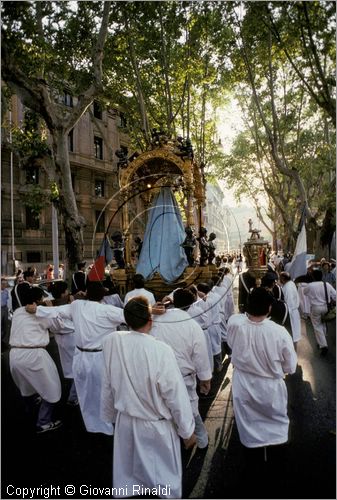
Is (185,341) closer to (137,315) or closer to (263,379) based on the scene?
(263,379)

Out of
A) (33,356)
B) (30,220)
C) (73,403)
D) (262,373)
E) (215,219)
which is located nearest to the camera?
(262,373)

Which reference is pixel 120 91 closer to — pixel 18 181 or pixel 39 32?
pixel 39 32

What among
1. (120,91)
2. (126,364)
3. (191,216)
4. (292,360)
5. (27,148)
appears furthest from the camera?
(120,91)

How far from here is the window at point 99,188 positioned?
32719mm

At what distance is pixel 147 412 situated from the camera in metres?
3.09

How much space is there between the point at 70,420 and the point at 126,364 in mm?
3102

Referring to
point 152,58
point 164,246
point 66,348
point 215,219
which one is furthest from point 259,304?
point 152,58

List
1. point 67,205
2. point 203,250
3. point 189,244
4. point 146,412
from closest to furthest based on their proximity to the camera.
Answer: point 146,412 < point 189,244 < point 203,250 < point 67,205

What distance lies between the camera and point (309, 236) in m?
16.6

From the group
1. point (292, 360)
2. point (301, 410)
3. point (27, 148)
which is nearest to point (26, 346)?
point (292, 360)

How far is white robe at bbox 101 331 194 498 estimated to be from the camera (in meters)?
3.06

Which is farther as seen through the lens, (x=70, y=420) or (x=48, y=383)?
(x=70, y=420)

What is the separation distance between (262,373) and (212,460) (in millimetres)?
1218

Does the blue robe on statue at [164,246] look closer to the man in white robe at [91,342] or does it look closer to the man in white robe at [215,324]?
the man in white robe at [215,324]
